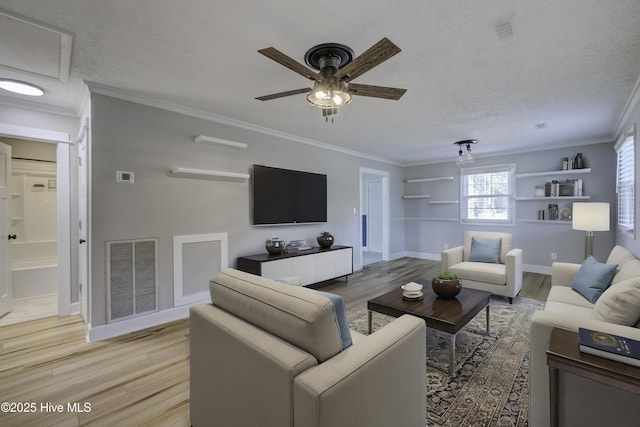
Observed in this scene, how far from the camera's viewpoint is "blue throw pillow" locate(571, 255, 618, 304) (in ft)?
7.66

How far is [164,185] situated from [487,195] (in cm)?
612

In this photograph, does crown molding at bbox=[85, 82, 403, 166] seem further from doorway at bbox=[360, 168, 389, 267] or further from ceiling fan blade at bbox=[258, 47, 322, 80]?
doorway at bbox=[360, 168, 389, 267]

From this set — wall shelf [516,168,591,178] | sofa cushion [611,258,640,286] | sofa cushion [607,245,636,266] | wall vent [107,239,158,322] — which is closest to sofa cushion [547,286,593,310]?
sofa cushion [611,258,640,286]

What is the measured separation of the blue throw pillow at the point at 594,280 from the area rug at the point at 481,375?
67 cm

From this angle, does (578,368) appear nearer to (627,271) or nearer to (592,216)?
(627,271)

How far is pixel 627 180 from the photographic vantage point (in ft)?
11.1

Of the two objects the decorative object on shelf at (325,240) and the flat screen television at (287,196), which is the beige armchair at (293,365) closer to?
the flat screen television at (287,196)

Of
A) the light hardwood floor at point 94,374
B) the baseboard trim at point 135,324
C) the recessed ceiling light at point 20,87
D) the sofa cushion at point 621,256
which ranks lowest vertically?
the light hardwood floor at point 94,374

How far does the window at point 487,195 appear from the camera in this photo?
231 inches

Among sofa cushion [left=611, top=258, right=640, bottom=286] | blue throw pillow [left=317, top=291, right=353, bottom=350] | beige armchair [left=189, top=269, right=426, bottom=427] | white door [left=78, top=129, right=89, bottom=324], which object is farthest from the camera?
white door [left=78, top=129, right=89, bottom=324]

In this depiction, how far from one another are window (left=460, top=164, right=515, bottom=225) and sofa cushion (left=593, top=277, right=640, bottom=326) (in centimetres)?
467

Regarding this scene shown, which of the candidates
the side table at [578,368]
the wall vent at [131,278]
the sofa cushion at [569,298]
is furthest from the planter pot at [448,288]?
the wall vent at [131,278]

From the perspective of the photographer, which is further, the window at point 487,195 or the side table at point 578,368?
the window at point 487,195

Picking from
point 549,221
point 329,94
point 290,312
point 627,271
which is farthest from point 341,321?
point 549,221
